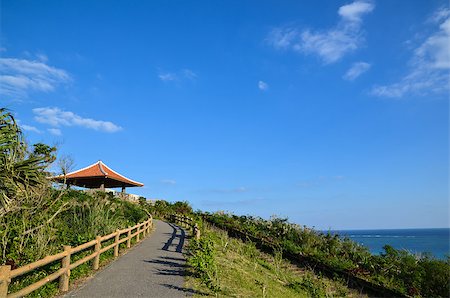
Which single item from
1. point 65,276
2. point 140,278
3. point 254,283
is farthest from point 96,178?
point 254,283

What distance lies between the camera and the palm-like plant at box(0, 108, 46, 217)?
10.2 m

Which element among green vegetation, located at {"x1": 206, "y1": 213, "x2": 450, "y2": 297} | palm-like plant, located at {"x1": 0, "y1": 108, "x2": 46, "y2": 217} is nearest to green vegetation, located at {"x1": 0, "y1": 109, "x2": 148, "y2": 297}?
palm-like plant, located at {"x1": 0, "y1": 108, "x2": 46, "y2": 217}

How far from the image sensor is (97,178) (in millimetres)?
33062

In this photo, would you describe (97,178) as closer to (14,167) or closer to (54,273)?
(14,167)

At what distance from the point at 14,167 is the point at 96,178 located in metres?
23.2

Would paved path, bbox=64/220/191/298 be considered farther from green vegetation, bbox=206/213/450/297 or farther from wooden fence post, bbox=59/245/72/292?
green vegetation, bbox=206/213/450/297

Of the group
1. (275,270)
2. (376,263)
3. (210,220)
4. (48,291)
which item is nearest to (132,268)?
(48,291)

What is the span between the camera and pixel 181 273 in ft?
32.4

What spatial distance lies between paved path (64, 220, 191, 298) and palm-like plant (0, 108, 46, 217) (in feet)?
10.8

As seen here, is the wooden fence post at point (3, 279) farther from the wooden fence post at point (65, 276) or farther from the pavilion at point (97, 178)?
the pavilion at point (97, 178)

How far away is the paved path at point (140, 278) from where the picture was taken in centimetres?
782

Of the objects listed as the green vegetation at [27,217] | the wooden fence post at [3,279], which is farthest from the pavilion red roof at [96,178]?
the wooden fence post at [3,279]

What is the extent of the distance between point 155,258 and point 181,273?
265 centimetres

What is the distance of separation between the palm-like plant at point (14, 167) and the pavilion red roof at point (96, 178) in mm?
21498
